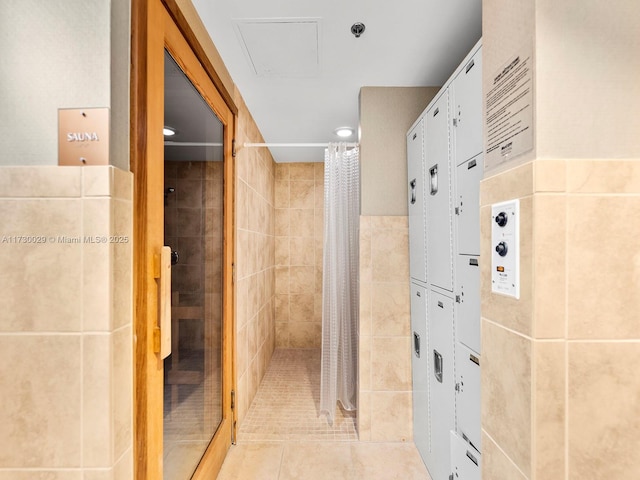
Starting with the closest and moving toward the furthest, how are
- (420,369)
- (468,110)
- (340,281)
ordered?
(468,110), (420,369), (340,281)

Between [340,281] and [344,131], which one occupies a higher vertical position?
[344,131]

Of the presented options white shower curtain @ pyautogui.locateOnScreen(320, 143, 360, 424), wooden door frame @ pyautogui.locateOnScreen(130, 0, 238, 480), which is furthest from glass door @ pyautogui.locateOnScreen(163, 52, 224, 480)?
white shower curtain @ pyautogui.locateOnScreen(320, 143, 360, 424)

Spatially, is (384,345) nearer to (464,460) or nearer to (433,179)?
(464,460)

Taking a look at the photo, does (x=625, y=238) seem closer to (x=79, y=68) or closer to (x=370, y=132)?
(x=79, y=68)

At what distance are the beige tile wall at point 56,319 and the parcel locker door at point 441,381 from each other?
1232 millimetres

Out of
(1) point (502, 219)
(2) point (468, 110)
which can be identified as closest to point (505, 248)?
(1) point (502, 219)

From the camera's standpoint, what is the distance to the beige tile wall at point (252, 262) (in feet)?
6.71

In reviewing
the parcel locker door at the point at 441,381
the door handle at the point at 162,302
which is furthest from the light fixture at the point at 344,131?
the door handle at the point at 162,302

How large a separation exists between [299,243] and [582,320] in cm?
318

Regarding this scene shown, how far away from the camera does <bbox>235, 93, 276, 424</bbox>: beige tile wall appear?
204 centimetres

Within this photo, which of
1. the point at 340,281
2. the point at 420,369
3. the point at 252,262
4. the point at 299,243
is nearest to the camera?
the point at 420,369

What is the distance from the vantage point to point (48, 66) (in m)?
0.76

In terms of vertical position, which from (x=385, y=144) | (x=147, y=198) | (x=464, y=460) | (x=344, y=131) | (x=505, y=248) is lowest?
(x=464, y=460)

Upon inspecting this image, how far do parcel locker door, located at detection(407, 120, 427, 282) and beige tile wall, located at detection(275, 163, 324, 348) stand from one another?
1.88 m
